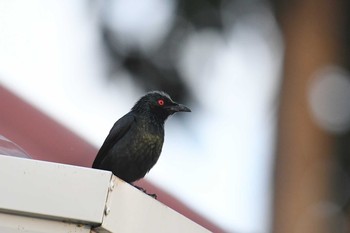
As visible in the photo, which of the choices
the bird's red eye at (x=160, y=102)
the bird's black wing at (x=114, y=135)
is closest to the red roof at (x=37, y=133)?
the bird's black wing at (x=114, y=135)

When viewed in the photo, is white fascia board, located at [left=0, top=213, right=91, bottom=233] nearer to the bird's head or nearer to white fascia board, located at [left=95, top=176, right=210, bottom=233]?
white fascia board, located at [left=95, top=176, right=210, bottom=233]

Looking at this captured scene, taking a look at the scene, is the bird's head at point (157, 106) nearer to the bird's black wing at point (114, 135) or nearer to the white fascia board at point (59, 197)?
the bird's black wing at point (114, 135)

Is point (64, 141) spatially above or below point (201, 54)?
below

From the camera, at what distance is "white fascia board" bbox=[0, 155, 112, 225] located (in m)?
2.80

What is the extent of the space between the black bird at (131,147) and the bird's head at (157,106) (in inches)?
4.0

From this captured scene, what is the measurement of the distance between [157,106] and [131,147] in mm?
499

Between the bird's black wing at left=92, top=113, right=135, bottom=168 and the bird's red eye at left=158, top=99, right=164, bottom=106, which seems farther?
the bird's red eye at left=158, top=99, right=164, bottom=106

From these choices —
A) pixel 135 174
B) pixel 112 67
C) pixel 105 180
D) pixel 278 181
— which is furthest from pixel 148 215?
pixel 112 67

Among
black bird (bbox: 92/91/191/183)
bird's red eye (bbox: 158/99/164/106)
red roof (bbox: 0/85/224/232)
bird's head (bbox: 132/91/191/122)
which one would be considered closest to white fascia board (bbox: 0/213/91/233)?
red roof (bbox: 0/85/224/232)

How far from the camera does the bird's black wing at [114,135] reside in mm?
5301

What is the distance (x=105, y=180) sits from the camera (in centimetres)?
288

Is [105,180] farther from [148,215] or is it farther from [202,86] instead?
[202,86]

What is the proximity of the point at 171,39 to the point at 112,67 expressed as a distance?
543 millimetres

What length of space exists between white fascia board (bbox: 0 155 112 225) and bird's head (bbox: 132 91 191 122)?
2.89 m
